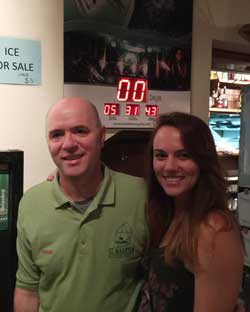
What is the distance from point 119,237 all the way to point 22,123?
1049 millimetres

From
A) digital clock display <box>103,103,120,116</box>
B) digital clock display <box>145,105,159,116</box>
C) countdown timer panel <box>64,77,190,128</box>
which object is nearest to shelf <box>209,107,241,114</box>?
countdown timer panel <box>64,77,190,128</box>

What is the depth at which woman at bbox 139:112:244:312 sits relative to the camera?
1098 mm

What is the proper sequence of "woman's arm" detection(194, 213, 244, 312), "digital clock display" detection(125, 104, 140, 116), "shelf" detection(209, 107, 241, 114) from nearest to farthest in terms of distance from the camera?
"woman's arm" detection(194, 213, 244, 312) → "digital clock display" detection(125, 104, 140, 116) → "shelf" detection(209, 107, 241, 114)

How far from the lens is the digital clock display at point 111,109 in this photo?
2.38m

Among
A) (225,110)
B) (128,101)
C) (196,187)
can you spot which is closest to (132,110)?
(128,101)

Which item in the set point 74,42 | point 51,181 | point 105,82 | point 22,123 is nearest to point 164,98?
point 105,82

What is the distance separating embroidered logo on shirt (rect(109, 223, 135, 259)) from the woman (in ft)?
0.23

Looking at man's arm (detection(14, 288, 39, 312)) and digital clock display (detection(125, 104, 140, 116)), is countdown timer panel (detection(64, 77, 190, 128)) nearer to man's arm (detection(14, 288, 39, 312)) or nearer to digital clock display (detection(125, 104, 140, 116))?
digital clock display (detection(125, 104, 140, 116))

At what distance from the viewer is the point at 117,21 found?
7.80ft

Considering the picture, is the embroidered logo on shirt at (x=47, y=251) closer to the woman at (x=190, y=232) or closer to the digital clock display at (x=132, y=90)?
the woman at (x=190, y=232)

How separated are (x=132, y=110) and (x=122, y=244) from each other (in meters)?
1.33

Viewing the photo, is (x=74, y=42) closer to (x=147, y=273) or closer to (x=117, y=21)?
(x=117, y=21)

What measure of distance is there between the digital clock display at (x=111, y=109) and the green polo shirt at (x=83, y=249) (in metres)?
1.09

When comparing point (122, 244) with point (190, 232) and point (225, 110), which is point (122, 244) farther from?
point (225, 110)
